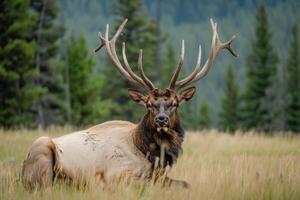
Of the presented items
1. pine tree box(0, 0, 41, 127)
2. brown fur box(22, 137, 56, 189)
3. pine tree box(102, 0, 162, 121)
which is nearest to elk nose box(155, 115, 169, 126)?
brown fur box(22, 137, 56, 189)

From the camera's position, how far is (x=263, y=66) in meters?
43.9

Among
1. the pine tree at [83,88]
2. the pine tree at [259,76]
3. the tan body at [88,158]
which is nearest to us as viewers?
the tan body at [88,158]

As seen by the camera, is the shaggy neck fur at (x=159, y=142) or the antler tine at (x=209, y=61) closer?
the shaggy neck fur at (x=159, y=142)

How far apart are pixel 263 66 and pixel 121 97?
471 inches

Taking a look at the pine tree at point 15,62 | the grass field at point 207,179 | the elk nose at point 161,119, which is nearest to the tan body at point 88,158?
the grass field at point 207,179

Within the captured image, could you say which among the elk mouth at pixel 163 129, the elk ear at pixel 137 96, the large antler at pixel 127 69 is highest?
the large antler at pixel 127 69

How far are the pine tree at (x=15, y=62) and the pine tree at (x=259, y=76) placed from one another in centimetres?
2195

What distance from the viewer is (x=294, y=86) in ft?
155

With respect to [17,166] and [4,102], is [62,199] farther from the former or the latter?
[4,102]

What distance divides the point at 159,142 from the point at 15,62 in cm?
1748

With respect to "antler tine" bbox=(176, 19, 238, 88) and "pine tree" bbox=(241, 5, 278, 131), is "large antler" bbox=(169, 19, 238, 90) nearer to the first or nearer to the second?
"antler tine" bbox=(176, 19, 238, 88)

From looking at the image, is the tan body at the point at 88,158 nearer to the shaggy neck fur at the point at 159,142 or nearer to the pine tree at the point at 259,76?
the shaggy neck fur at the point at 159,142

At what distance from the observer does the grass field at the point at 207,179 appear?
606 cm

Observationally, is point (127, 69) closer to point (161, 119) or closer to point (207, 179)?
point (161, 119)
